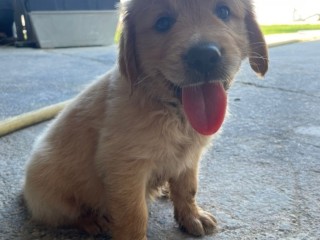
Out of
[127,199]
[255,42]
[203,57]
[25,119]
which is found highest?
[203,57]

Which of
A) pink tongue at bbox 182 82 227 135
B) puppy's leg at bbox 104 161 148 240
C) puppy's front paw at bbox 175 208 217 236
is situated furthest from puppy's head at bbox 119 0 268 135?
puppy's front paw at bbox 175 208 217 236

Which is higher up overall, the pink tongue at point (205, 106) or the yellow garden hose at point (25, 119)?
the pink tongue at point (205, 106)

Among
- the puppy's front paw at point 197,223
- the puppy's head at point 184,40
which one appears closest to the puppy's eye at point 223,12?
the puppy's head at point 184,40

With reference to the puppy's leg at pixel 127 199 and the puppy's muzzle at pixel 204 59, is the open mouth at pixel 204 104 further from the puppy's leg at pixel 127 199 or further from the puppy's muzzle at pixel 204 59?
the puppy's leg at pixel 127 199

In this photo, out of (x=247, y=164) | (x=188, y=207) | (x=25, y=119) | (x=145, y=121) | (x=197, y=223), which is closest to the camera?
(x=145, y=121)

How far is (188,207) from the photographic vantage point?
2223mm

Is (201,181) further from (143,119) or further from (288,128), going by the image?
(288,128)

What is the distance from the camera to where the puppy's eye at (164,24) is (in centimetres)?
195

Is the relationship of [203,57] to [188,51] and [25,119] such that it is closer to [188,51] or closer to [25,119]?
[188,51]

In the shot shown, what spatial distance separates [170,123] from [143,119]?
0.12m

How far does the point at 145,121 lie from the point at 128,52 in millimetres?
327

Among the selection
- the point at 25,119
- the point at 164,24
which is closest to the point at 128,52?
the point at 164,24

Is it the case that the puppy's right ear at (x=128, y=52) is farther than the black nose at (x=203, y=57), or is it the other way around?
the puppy's right ear at (x=128, y=52)

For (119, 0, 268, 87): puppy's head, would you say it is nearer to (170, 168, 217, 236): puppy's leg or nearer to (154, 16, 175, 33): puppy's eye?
(154, 16, 175, 33): puppy's eye
